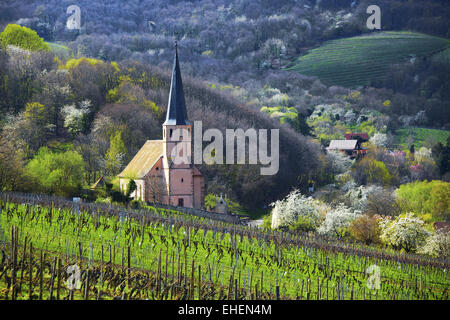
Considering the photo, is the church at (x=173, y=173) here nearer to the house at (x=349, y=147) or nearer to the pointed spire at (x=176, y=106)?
the pointed spire at (x=176, y=106)

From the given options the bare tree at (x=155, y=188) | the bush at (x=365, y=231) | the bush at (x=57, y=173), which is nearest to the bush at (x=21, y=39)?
the bare tree at (x=155, y=188)

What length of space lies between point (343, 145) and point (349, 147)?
1.66m

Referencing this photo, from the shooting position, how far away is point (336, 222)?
6738cm

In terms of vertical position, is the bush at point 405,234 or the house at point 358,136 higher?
the bush at point 405,234

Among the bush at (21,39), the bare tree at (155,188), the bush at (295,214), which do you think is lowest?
the bush at (295,214)

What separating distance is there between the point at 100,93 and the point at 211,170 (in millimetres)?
25238

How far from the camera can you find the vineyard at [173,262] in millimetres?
30188

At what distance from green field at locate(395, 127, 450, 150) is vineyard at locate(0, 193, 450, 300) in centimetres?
8261

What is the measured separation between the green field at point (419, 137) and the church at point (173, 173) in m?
68.0

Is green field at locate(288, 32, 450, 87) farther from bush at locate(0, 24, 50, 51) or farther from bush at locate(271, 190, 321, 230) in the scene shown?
bush at locate(271, 190, 321, 230)

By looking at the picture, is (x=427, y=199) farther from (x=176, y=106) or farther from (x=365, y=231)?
(x=176, y=106)

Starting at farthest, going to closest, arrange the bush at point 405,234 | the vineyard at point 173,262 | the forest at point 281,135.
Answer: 1. the forest at point 281,135
2. the bush at point 405,234
3. the vineyard at point 173,262

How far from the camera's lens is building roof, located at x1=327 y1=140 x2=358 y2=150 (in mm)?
131625

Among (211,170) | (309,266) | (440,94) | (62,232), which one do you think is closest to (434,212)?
(211,170)
